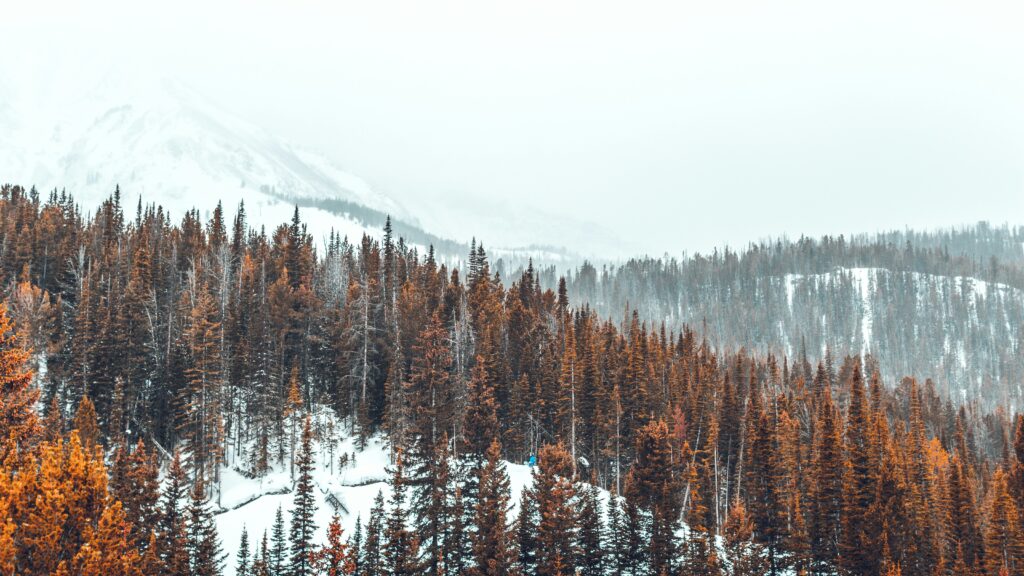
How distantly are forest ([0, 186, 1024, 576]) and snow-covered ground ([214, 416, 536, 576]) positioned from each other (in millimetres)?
1242

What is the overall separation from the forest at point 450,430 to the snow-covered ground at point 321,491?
124 centimetres

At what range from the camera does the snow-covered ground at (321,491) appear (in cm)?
6062

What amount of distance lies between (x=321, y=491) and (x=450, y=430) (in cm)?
1397

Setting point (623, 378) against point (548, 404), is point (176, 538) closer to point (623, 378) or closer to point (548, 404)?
point (548, 404)

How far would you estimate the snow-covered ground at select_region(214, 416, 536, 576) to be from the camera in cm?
6062

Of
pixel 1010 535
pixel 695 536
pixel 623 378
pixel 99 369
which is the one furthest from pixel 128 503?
pixel 1010 535

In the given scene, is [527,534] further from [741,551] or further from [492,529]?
[741,551]

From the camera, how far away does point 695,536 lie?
5412 cm

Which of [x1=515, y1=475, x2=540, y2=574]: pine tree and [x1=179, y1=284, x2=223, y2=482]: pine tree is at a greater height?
[x1=179, y1=284, x2=223, y2=482]: pine tree

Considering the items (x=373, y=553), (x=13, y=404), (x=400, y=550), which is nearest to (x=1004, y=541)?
(x=400, y=550)

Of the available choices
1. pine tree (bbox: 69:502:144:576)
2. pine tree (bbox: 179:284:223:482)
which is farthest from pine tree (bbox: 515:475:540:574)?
pine tree (bbox: 179:284:223:482)

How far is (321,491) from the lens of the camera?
6556 cm

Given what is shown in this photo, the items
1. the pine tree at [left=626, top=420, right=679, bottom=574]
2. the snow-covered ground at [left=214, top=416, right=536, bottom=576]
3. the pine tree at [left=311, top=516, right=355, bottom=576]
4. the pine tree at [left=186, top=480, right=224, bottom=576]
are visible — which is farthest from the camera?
the snow-covered ground at [left=214, top=416, right=536, bottom=576]

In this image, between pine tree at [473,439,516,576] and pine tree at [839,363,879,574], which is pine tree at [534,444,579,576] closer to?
pine tree at [473,439,516,576]
